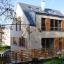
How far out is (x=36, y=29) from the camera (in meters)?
23.4

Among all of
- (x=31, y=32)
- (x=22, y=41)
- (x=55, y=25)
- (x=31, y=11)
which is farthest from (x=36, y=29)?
(x=55, y=25)

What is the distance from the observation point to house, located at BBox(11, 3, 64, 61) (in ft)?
75.9

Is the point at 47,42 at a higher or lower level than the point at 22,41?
lower

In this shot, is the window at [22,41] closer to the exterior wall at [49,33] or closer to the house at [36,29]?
the house at [36,29]

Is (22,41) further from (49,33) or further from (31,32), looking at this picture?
(49,33)

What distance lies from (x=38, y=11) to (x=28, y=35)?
3333mm

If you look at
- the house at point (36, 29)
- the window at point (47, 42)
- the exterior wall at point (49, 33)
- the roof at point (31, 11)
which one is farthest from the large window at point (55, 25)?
the window at point (47, 42)

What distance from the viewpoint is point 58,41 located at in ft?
83.1

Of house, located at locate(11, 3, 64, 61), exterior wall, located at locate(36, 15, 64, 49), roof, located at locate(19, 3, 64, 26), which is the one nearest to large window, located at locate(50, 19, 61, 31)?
house, located at locate(11, 3, 64, 61)

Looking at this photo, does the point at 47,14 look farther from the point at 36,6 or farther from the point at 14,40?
the point at 14,40

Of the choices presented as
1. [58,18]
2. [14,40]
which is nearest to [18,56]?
[14,40]

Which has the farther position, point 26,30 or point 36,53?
point 26,30

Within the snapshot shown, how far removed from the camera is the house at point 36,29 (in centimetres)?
2314

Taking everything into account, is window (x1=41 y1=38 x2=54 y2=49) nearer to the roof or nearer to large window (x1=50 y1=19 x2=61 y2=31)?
large window (x1=50 y1=19 x2=61 y2=31)
